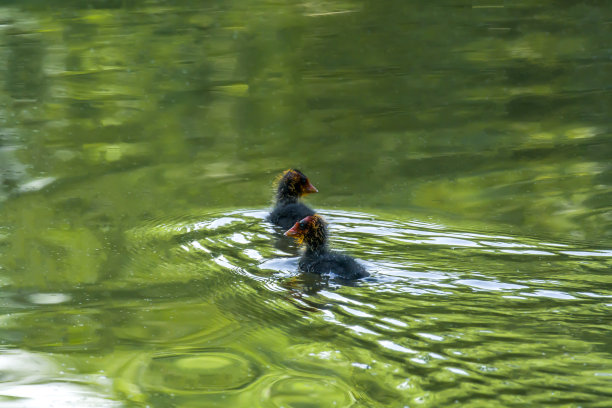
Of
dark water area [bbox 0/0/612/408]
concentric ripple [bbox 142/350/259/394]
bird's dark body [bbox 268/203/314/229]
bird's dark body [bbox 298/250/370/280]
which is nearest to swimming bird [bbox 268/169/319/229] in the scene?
bird's dark body [bbox 268/203/314/229]

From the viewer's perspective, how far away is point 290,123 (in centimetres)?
1227

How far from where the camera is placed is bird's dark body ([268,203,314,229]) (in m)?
8.15

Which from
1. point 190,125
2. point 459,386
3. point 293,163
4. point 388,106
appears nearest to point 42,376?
point 459,386

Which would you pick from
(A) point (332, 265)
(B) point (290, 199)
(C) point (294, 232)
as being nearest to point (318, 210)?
(B) point (290, 199)

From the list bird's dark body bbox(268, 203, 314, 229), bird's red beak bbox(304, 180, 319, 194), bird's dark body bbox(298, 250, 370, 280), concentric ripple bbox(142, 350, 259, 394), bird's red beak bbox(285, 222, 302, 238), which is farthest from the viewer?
bird's red beak bbox(304, 180, 319, 194)

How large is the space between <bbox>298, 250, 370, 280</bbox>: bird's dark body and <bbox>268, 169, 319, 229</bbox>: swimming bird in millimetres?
1108

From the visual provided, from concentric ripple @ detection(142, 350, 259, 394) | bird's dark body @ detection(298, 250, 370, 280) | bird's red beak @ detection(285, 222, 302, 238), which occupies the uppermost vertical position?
bird's red beak @ detection(285, 222, 302, 238)

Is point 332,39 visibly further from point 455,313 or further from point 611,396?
point 611,396

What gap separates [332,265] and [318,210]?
1829 millimetres

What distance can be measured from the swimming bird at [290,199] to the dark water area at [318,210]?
177 mm

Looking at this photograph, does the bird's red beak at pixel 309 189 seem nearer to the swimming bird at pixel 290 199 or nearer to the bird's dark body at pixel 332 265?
the swimming bird at pixel 290 199

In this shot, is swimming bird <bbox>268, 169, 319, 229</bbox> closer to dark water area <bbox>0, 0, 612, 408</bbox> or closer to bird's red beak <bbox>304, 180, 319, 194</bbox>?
bird's red beak <bbox>304, 180, 319, 194</bbox>

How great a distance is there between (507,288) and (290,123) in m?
6.57

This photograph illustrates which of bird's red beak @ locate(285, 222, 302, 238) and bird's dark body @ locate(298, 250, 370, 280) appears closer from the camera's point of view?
bird's dark body @ locate(298, 250, 370, 280)
